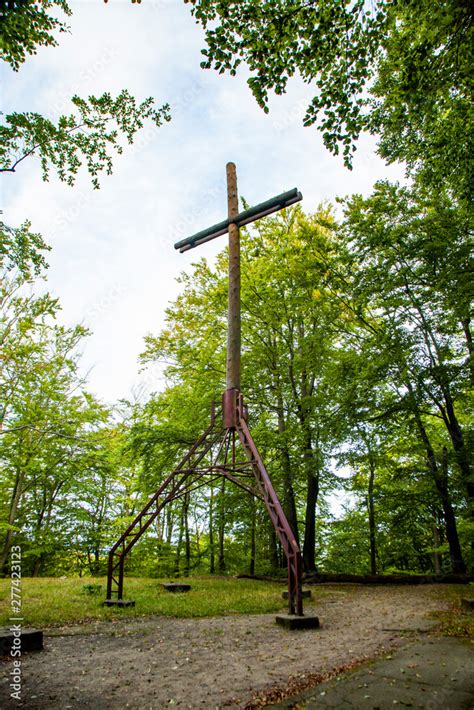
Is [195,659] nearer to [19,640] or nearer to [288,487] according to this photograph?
[19,640]

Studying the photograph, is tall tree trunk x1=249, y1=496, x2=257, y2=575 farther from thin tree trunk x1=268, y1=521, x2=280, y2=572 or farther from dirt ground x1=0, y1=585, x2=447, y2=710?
dirt ground x1=0, y1=585, x2=447, y2=710

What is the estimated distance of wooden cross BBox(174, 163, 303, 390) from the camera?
7449 mm

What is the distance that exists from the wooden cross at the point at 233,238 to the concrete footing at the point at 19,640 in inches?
180

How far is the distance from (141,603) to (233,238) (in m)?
7.81

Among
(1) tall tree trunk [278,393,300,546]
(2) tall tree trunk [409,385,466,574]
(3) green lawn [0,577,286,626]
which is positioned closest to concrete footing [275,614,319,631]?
(3) green lawn [0,577,286,626]

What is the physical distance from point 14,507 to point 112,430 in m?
4.86

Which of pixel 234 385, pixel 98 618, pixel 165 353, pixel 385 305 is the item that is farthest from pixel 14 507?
pixel 385 305

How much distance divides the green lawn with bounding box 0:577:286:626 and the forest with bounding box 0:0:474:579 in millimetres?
3612

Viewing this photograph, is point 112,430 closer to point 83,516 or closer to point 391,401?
point 83,516

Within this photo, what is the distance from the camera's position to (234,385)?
24.4 ft

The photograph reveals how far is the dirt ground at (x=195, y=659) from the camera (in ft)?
10.4

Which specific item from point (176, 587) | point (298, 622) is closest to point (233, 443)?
point (298, 622)

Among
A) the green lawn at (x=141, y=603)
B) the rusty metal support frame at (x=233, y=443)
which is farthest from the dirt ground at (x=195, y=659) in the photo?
the rusty metal support frame at (x=233, y=443)

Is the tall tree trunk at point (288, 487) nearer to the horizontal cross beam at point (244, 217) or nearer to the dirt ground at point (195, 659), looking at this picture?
the dirt ground at point (195, 659)
